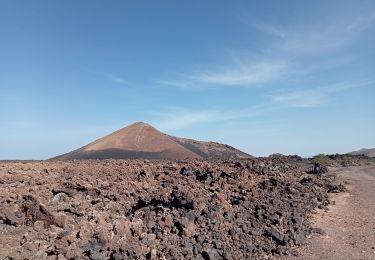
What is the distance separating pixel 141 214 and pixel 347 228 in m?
6.64

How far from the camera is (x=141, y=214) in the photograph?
11094 millimetres

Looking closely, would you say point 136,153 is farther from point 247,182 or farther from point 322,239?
point 322,239

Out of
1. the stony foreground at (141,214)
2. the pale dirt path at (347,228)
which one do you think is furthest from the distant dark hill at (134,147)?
the pale dirt path at (347,228)

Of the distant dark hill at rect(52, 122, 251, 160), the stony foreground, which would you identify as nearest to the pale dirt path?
the stony foreground

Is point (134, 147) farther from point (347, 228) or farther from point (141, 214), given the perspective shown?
point (141, 214)

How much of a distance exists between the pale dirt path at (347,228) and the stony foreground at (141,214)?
1.64ft

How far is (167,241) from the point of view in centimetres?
1016

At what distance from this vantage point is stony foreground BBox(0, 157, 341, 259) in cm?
911

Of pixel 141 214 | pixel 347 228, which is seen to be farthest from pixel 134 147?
pixel 141 214

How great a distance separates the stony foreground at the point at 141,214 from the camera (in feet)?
29.9

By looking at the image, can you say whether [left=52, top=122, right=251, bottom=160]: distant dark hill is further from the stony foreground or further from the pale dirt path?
the pale dirt path

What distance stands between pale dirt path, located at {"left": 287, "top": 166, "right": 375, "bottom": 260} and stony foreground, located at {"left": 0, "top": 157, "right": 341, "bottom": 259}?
0.50 metres

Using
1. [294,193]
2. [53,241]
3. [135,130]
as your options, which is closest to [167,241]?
[53,241]

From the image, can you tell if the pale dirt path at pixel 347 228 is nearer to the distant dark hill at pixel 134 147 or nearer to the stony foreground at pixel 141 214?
the stony foreground at pixel 141 214
